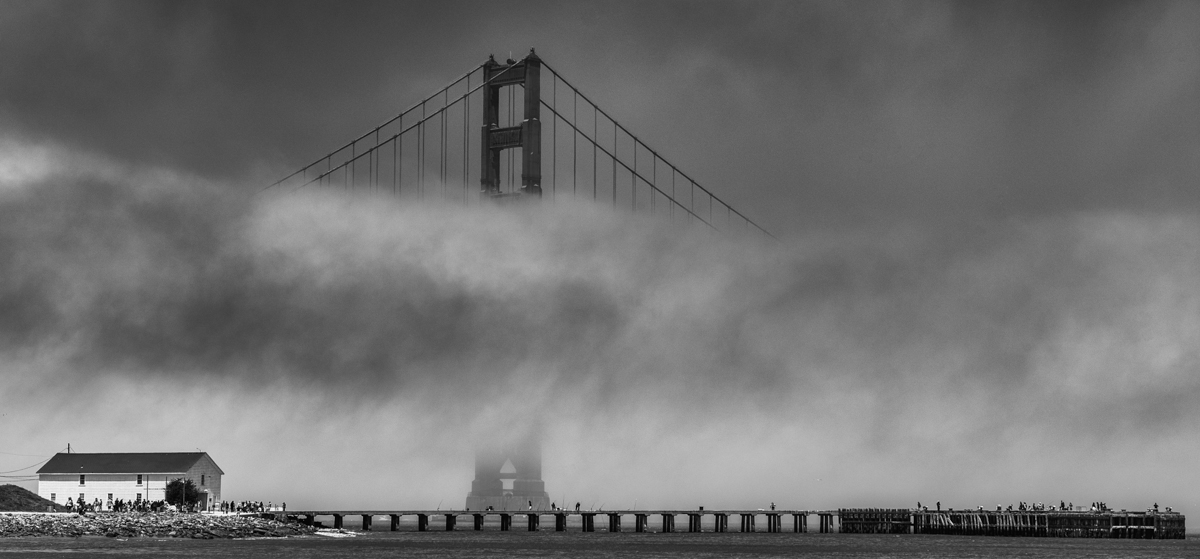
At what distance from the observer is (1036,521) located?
10419cm

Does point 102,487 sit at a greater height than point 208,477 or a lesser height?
lesser

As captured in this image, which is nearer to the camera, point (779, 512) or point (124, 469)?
point (124, 469)

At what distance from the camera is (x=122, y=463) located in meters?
93.2

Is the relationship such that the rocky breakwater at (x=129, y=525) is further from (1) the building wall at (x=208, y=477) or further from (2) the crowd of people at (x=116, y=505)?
(1) the building wall at (x=208, y=477)

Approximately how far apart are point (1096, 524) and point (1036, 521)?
18.5 ft

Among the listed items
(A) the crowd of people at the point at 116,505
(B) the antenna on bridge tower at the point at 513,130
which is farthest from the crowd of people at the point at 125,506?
(B) the antenna on bridge tower at the point at 513,130

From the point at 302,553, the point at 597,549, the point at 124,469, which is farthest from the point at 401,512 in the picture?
the point at 302,553

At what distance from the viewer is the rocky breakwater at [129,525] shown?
7669cm

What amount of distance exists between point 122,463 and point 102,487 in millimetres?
1819

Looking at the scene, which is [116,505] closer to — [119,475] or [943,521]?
[119,475]

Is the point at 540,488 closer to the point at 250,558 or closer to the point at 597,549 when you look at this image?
the point at 597,549

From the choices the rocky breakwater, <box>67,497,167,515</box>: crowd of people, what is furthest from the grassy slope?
the rocky breakwater

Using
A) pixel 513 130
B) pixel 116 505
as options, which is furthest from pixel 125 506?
pixel 513 130

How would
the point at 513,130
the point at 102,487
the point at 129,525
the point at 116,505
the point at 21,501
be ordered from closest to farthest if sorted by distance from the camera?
the point at 129,525, the point at 21,501, the point at 116,505, the point at 102,487, the point at 513,130
